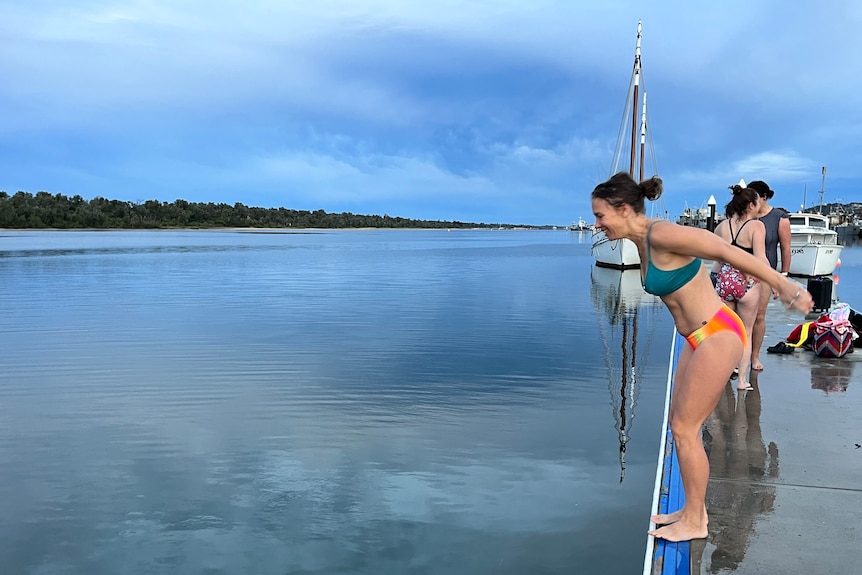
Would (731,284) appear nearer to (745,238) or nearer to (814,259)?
(745,238)

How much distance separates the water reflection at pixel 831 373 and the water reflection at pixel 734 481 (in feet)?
3.82

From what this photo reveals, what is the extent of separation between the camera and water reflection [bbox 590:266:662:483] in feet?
30.9

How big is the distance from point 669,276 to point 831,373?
5.60 metres

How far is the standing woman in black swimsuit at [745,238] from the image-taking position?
262 inches

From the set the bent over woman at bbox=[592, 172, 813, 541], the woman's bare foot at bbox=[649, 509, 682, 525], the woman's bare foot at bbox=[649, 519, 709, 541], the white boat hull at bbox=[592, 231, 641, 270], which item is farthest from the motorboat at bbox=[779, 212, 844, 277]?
the bent over woman at bbox=[592, 172, 813, 541]

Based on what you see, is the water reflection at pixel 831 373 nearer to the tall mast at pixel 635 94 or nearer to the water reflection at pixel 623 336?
the water reflection at pixel 623 336

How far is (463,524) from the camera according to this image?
5.78 metres

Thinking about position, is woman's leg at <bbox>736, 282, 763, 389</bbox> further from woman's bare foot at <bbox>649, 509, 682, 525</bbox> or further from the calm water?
woman's bare foot at <bbox>649, 509, 682, 525</bbox>

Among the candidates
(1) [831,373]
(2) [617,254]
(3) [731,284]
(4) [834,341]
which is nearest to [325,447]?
(3) [731,284]

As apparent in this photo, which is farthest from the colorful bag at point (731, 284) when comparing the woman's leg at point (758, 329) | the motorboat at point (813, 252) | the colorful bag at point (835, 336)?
the motorboat at point (813, 252)

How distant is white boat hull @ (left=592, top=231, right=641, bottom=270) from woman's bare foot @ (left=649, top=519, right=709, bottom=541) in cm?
3487

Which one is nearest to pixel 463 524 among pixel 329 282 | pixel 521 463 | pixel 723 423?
pixel 521 463

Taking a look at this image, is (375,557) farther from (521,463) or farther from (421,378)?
(421,378)

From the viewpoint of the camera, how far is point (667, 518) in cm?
412
